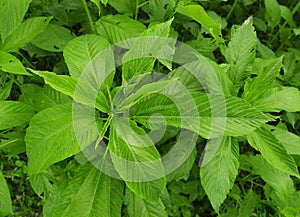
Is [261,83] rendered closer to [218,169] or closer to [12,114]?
[218,169]

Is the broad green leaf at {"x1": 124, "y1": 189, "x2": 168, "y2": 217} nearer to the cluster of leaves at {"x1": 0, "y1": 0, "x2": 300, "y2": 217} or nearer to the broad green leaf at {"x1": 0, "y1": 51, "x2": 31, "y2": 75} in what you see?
the cluster of leaves at {"x1": 0, "y1": 0, "x2": 300, "y2": 217}

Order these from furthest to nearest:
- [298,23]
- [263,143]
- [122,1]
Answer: [298,23]
[122,1]
[263,143]

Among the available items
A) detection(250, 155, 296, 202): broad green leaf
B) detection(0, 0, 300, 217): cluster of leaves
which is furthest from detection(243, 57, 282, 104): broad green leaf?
detection(250, 155, 296, 202): broad green leaf

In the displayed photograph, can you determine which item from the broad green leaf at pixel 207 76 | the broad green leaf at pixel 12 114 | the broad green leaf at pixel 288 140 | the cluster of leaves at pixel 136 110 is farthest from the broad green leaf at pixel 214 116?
the broad green leaf at pixel 12 114

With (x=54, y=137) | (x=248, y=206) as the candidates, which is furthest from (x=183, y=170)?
(x=54, y=137)

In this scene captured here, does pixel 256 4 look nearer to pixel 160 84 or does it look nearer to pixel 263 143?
pixel 263 143

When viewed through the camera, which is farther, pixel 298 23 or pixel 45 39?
pixel 298 23

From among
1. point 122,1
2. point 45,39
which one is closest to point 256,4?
point 122,1
